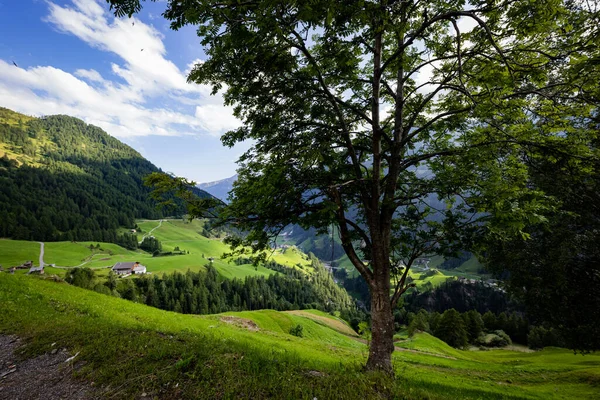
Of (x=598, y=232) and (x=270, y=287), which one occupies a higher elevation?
(x=598, y=232)

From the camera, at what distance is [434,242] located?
9516 mm

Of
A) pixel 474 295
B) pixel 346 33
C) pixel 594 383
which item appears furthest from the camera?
pixel 474 295

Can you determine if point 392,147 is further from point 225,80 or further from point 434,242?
point 225,80

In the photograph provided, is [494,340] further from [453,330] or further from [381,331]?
[381,331]

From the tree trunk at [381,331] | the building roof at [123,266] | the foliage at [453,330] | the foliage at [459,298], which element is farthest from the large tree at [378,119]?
the building roof at [123,266]

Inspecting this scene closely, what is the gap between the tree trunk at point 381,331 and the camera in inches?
322

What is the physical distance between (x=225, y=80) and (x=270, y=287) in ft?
553

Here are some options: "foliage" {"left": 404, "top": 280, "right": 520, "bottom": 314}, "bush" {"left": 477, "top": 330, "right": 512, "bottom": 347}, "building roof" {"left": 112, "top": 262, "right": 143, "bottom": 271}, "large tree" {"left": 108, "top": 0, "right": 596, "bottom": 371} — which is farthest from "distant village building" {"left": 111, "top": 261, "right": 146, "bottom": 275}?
"large tree" {"left": 108, "top": 0, "right": 596, "bottom": 371}

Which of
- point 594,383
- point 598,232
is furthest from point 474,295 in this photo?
point 598,232

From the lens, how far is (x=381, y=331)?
27.6ft

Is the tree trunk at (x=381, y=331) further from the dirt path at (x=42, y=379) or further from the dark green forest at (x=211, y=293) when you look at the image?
the dark green forest at (x=211, y=293)

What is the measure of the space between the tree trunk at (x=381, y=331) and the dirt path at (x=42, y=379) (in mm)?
7202

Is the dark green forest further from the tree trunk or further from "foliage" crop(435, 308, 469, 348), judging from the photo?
the tree trunk

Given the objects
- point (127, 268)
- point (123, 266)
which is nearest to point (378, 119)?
point (127, 268)
